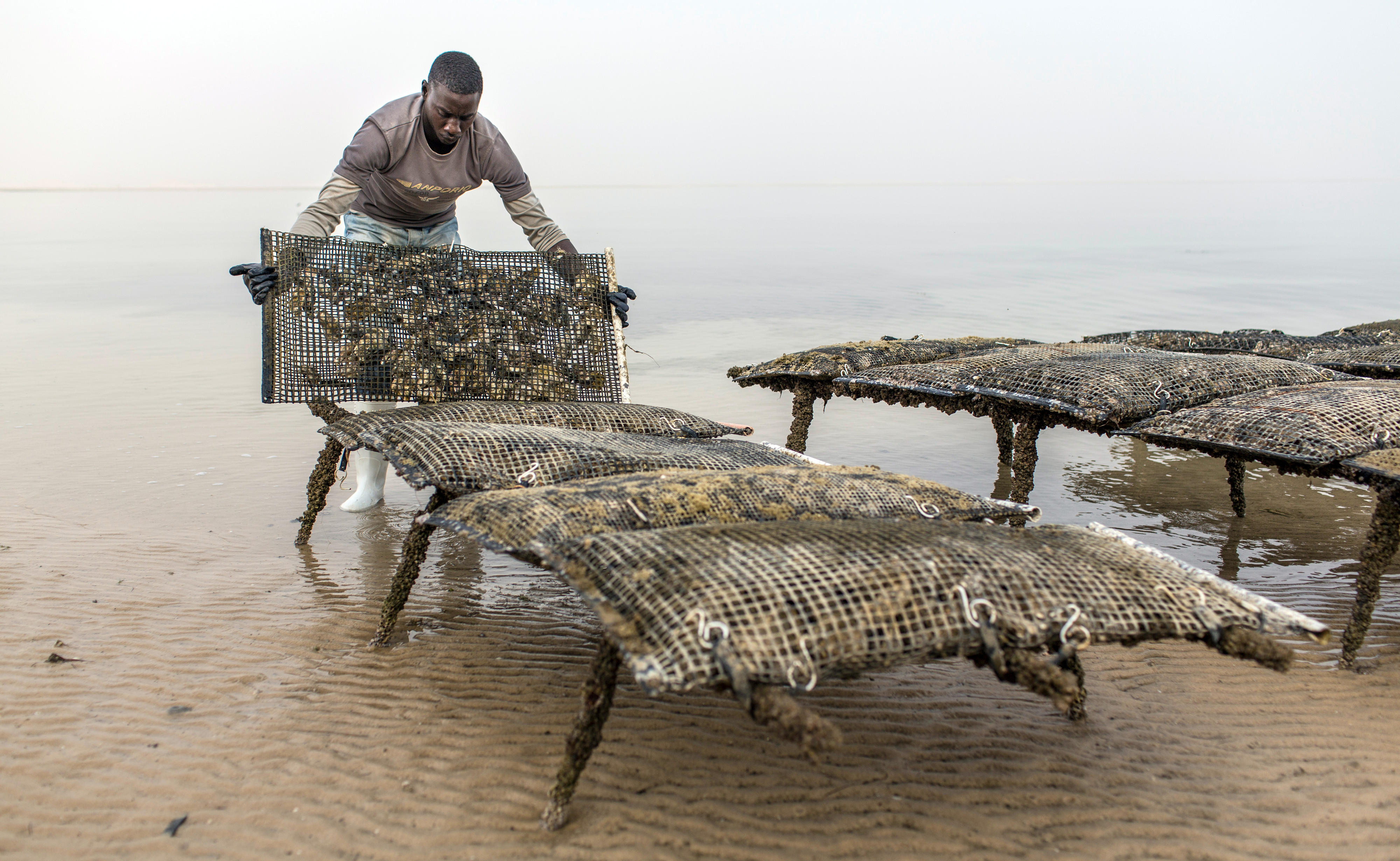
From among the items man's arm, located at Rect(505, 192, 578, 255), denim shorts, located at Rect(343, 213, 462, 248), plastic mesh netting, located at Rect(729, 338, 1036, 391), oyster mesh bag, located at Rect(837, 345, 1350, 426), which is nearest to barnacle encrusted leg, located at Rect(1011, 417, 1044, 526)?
oyster mesh bag, located at Rect(837, 345, 1350, 426)

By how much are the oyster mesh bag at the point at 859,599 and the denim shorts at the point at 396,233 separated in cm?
383

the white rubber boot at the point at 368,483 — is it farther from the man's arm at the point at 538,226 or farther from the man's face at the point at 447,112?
the man's face at the point at 447,112

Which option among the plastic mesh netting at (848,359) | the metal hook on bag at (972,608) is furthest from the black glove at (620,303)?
the metal hook on bag at (972,608)

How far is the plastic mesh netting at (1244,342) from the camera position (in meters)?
7.18

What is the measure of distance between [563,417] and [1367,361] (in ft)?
18.3

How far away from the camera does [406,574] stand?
385 cm

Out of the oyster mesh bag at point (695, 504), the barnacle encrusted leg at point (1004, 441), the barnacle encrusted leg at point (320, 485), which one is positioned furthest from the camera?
the barnacle encrusted leg at point (1004, 441)

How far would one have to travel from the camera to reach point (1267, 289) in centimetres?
1972

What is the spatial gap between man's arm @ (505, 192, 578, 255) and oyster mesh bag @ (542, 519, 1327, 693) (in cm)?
362

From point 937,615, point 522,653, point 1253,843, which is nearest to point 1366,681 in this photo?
point 1253,843

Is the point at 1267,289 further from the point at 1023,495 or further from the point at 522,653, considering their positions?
the point at 522,653

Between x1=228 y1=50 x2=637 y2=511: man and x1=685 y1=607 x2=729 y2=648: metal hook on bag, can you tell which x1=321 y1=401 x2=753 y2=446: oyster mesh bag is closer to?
x1=228 y1=50 x2=637 y2=511: man

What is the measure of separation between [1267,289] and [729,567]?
2086cm

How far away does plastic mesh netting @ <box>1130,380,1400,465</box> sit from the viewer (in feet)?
13.9
